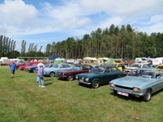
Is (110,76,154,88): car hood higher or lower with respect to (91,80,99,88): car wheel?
higher

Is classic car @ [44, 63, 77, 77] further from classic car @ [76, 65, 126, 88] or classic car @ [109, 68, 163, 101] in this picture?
classic car @ [109, 68, 163, 101]

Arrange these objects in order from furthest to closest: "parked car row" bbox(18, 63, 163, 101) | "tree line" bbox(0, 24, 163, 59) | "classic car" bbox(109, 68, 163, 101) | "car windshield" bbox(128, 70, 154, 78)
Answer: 1. "tree line" bbox(0, 24, 163, 59)
2. "car windshield" bbox(128, 70, 154, 78)
3. "parked car row" bbox(18, 63, 163, 101)
4. "classic car" bbox(109, 68, 163, 101)

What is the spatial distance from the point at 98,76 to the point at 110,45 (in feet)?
181

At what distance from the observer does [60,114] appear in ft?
20.0

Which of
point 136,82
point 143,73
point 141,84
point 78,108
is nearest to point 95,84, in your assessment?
point 143,73

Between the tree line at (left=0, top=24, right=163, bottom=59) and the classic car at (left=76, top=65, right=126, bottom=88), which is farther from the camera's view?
the tree line at (left=0, top=24, right=163, bottom=59)

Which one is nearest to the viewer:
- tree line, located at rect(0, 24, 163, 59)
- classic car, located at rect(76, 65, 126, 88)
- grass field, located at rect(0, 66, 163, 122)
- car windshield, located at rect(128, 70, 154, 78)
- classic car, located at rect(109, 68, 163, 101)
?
grass field, located at rect(0, 66, 163, 122)

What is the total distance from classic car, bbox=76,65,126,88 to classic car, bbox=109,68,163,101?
2.15m

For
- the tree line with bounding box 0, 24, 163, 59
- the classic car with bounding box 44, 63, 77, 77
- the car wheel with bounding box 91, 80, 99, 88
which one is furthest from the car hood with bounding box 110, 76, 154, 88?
the tree line with bounding box 0, 24, 163, 59

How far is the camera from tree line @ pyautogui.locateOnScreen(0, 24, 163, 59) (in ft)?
208

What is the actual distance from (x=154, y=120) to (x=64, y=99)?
4.06 metres

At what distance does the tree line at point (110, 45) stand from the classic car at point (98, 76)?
52.5 m

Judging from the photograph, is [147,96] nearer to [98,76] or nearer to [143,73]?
[143,73]

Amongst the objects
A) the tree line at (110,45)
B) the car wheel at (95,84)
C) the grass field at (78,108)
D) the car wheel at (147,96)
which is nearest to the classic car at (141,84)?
the car wheel at (147,96)
